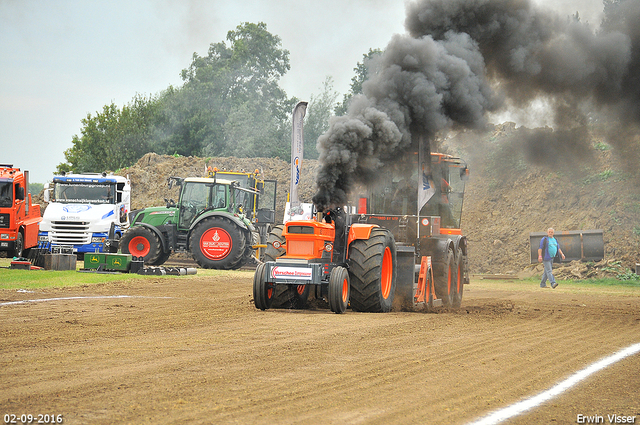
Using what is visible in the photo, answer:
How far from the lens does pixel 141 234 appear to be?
72.0ft

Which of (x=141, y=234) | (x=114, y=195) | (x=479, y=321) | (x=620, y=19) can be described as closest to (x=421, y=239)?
(x=479, y=321)

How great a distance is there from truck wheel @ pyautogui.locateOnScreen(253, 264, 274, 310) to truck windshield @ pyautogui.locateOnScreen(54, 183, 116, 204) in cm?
1430

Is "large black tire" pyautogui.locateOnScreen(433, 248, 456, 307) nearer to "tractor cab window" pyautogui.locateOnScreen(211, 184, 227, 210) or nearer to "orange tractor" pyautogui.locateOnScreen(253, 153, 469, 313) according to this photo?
"orange tractor" pyautogui.locateOnScreen(253, 153, 469, 313)

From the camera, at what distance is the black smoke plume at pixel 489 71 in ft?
41.0

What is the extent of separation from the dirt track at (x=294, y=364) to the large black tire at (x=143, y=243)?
32.4ft

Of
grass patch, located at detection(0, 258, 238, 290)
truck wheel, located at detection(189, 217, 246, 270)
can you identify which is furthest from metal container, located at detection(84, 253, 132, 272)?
truck wheel, located at detection(189, 217, 246, 270)

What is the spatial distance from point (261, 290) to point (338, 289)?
1.35 metres

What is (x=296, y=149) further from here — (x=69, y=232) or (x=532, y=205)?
(x=532, y=205)

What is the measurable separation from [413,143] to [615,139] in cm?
557

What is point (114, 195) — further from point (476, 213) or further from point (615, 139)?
point (476, 213)

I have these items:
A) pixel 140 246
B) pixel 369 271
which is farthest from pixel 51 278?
pixel 369 271

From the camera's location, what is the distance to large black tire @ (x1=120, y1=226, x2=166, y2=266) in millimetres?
21906

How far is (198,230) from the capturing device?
2172 cm

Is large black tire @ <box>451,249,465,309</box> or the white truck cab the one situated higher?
the white truck cab
